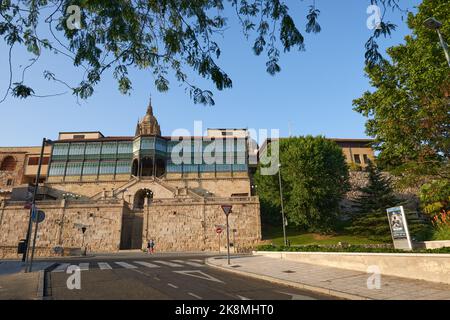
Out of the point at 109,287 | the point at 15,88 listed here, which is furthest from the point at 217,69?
the point at 109,287

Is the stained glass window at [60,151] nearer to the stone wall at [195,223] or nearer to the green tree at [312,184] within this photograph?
the stone wall at [195,223]

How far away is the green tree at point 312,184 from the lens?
123ft

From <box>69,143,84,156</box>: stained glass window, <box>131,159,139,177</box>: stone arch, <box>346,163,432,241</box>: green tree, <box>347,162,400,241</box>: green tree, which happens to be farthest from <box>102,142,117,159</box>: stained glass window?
<box>347,162,400,241</box>: green tree

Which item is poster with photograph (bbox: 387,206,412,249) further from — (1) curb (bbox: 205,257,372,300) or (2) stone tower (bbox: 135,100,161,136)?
(2) stone tower (bbox: 135,100,161,136)

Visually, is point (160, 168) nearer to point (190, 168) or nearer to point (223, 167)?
point (190, 168)

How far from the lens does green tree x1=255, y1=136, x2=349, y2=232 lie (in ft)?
123

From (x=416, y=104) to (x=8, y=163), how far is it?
3080 inches

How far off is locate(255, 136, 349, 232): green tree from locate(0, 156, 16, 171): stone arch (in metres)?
61.0

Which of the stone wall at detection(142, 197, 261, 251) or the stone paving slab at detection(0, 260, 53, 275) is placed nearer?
the stone paving slab at detection(0, 260, 53, 275)

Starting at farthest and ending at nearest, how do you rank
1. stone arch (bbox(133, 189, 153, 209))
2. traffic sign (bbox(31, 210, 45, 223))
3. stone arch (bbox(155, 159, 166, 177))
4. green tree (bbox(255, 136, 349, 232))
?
stone arch (bbox(155, 159, 166, 177)) → stone arch (bbox(133, 189, 153, 209)) → green tree (bbox(255, 136, 349, 232)) → traffic sign (bbox(31, 210, 45, 223))

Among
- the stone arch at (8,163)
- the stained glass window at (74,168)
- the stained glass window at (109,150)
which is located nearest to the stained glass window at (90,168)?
the stained glass window at (74,168)

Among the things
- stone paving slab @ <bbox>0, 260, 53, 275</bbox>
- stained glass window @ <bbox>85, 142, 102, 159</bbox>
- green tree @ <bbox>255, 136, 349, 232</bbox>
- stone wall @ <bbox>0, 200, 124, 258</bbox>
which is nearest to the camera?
stone paving slab @ <bbox>0, 260, 53, 275</bbox>

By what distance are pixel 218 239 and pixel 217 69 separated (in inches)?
1470
